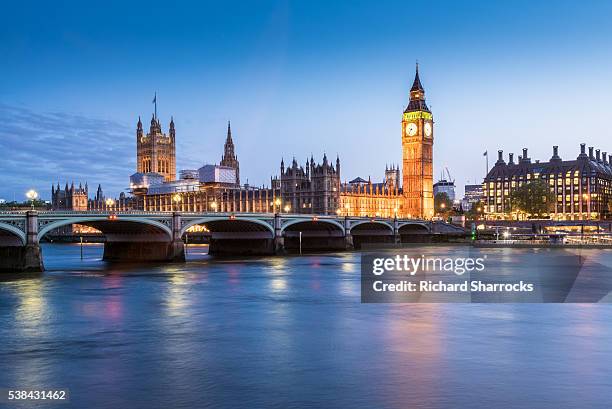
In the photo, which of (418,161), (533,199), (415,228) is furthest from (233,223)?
(418,161)

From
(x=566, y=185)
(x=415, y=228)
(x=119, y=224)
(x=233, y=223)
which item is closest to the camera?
(x=119, y=224)

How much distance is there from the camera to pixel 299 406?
16922 millimetres

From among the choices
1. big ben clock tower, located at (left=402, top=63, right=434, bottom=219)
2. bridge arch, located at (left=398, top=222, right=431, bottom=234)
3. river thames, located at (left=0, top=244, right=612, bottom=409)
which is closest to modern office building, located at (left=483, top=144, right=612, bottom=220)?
big ben clock tower, located at (left=402, top=63, right=434, bottom=219)

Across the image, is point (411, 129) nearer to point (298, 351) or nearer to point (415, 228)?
point (415, 228)

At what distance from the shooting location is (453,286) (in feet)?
152

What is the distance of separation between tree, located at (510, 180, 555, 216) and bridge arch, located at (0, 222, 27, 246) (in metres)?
123

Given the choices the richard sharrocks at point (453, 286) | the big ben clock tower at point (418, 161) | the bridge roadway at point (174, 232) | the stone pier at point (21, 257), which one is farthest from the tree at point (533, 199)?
the stone pier at point (21, 257)

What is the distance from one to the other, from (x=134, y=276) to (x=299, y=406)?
39416 millimetres

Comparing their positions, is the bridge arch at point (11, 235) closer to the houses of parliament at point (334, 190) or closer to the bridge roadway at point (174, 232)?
Answer: the bridge roadway at point (174, 232)

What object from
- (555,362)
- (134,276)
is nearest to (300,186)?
(134,276)

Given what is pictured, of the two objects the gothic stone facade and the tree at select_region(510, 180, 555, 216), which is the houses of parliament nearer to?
the gothic stone facade

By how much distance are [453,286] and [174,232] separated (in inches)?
1273

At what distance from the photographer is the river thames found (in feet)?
58.7

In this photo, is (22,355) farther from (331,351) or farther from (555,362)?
(555,362)
